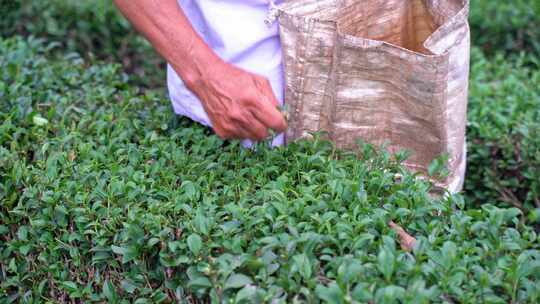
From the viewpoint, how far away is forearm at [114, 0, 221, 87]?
8.24 ft

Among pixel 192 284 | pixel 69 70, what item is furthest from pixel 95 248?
pixel 69 70

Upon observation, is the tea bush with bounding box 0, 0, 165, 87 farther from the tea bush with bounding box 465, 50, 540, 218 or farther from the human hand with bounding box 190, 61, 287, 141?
the human hand with bounding box 190, 61, 287, 141

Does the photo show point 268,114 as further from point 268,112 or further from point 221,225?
point 221,225

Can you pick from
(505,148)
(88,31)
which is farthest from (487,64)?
(88,31)

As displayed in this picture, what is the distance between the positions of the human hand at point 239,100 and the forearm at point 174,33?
0.12ft

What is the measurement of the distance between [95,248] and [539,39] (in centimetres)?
389

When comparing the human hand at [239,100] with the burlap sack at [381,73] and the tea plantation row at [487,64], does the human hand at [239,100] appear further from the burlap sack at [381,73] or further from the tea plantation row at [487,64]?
the tea plantation row at [487,64]

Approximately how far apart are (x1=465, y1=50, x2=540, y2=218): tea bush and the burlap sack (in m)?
0.79

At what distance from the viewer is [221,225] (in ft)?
6.93

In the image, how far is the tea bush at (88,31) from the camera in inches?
187

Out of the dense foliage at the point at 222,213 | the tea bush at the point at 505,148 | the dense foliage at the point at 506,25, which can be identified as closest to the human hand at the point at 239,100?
the dense foliage at the point at 222,213

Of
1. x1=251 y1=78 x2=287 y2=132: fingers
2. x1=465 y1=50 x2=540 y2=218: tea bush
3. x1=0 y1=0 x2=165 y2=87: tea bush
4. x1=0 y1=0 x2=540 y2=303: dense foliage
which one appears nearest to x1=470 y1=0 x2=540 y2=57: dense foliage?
x1=465 y1=50 x2=540 y2=218: tea bush

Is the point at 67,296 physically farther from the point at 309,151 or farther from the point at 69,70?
the point at 69,70

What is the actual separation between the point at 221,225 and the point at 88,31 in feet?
10.2
